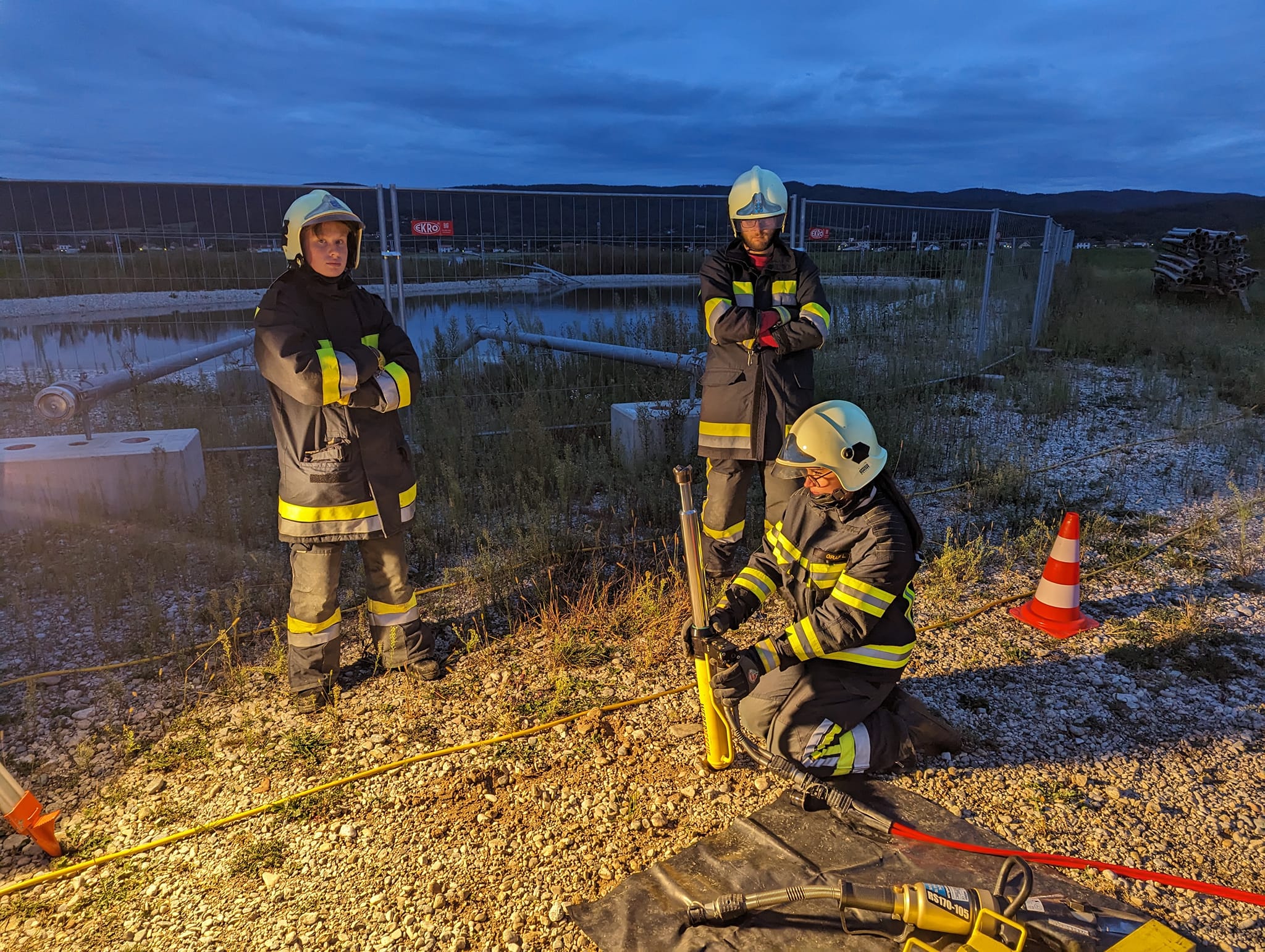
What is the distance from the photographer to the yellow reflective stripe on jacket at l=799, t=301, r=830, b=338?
4059 millimetres

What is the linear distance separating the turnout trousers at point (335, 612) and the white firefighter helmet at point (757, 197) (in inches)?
95.6

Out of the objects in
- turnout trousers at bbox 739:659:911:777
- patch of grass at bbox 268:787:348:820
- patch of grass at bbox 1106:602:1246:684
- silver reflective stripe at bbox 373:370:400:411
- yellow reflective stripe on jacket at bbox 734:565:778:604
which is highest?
silver reflective stripe at bbox 373:370:400:411

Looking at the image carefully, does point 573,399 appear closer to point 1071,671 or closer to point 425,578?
point 425,578

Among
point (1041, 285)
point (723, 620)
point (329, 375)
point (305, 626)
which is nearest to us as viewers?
point (723, 620)

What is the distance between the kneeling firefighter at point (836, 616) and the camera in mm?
2900

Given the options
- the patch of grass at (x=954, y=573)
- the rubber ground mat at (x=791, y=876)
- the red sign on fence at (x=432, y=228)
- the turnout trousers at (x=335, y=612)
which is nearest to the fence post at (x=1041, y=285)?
the patch of grass at (x=954, y=573)

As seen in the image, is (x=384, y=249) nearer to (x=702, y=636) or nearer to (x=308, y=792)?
(x=308, y=792)

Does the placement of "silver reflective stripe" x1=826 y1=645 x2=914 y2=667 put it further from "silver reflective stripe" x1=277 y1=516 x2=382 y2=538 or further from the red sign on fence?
the red sign on fence

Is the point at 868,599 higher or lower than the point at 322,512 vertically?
lower

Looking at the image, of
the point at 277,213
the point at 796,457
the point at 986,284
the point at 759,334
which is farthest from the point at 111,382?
the point at 986,284

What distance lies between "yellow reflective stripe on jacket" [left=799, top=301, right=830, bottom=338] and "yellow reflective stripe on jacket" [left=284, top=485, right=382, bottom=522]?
7.98 ft

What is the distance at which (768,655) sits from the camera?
115 inches

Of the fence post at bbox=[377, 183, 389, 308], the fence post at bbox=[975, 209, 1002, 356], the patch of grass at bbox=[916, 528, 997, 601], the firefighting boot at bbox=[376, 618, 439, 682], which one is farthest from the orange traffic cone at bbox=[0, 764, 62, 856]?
the fence post at bbox=[975, 209, 1002, 356]

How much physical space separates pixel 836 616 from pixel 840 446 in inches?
25.3
